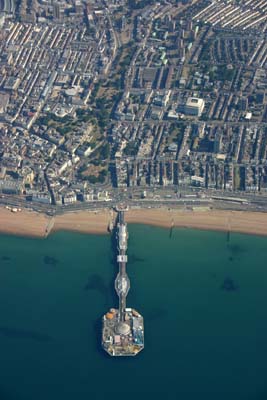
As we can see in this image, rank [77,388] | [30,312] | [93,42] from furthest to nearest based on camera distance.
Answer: [93,42] < [30,312] < [77,388]

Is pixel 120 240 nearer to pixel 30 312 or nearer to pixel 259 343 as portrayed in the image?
pixel 30 312

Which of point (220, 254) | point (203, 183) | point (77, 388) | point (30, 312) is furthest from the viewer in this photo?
point (203, 183)

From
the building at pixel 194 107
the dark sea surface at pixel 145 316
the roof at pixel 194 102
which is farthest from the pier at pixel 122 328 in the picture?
the roof at pixel 194 102

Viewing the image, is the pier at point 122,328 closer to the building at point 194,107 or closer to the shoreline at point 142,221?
the shoreline at point 142,221

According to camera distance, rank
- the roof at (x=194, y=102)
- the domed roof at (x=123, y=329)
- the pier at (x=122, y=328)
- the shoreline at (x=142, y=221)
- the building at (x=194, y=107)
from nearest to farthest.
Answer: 1. the pier at (x=122, y=328)
2. the domed roof at (x=123, y=329)
3. the shoreline at (x=142, y=221)
4. the building at (x=194, y=107)
5. the roof at (x=194, y=102)

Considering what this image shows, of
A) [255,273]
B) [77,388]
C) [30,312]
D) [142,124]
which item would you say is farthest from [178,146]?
[77,388]

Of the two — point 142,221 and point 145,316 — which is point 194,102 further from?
point 145,316
